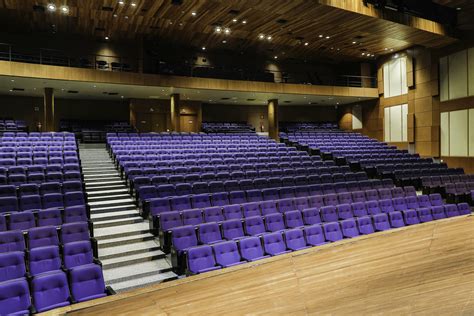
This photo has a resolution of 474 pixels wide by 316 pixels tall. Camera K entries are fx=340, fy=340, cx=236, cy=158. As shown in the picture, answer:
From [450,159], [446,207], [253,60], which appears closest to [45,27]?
[253,60]

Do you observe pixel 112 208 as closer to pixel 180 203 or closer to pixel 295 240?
pixel 180 203

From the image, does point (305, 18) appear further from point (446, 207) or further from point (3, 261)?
point (3, 261)

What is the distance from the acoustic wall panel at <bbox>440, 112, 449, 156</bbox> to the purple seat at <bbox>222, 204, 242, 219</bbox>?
271 inches

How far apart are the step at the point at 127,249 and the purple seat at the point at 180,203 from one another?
0.50 m

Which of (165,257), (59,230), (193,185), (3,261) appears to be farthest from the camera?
(193,185)

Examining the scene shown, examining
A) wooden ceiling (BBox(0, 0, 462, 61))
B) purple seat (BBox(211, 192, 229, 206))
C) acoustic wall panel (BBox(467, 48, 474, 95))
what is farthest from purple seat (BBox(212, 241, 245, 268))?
acoustic wall panel (BBox(467, 48, 474, 95))

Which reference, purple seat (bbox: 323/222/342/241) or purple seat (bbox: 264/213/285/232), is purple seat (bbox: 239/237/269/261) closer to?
purple seat (bbox: 264/213/285/232)

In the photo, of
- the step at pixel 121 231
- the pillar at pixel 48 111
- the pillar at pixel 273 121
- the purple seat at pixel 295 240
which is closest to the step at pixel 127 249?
the step at pixel 121 231

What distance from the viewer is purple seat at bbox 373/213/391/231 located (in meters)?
3.49

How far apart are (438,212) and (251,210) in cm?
219

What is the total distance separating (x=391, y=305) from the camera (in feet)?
4.94

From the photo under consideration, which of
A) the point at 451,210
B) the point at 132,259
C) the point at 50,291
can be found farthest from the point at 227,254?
the point at 451,210

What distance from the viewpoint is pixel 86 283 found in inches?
81.7

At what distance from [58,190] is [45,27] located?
6414 millimetres
